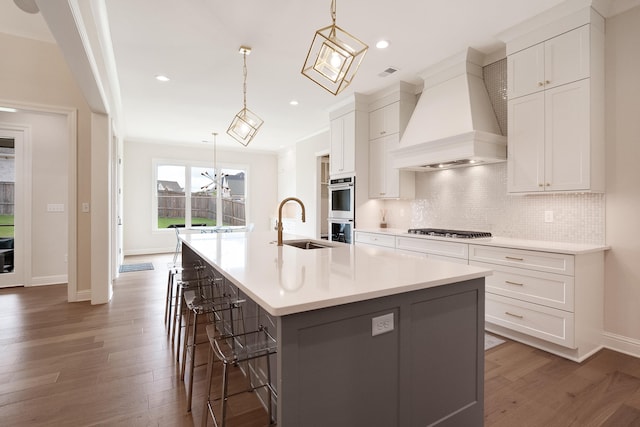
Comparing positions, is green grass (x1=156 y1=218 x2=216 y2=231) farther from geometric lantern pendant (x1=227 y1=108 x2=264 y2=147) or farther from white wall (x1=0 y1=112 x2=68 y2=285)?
geometric lantern pendant (x1=227 y1=108 x2=264 y2=147)

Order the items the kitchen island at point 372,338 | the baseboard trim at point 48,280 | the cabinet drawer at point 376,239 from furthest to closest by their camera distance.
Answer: the baseboard trim at point 48,280
the cabinet drawer at point 376,239
the kitchen island at point 372,338

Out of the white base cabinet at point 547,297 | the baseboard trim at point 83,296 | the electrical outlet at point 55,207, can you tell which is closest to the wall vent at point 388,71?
the white base cabinet at point 547,297

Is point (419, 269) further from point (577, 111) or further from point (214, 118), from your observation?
point (214, 118)

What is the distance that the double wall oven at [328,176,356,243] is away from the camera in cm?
476

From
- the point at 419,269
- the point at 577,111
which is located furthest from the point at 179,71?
the point at 577,111

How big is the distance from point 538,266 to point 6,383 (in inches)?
157

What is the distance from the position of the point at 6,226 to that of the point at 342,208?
15.9 feet

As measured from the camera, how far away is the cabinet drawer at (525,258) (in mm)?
2512

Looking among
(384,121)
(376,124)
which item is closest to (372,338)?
(384,121)

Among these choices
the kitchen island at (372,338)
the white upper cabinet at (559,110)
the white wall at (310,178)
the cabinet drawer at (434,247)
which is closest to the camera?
the kitchen island at (372,338)

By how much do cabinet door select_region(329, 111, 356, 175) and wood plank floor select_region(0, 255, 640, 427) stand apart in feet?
9.97

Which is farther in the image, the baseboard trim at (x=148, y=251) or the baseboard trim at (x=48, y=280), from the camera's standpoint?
the baseboard trim at (x=148, y=251)

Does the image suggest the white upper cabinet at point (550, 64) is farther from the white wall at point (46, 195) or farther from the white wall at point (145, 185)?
the white wall at point (145, 185)

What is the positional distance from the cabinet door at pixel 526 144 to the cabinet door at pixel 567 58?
0.17 m
